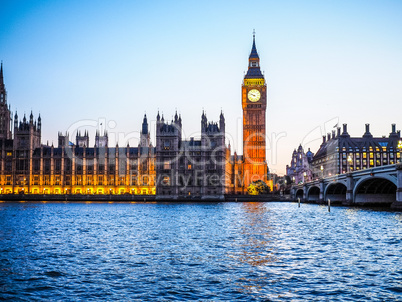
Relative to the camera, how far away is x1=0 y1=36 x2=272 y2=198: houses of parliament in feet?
481

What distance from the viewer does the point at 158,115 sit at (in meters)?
151

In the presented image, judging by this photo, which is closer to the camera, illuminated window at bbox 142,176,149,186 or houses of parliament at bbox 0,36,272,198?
houses of parliament at bbox 0,36,272,198

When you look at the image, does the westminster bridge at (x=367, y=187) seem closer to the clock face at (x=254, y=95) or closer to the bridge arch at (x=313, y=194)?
the bridge arch at (x=313, y=194)

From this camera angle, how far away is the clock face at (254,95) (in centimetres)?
17380

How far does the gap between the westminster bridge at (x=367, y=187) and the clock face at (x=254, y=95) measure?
2234 inches

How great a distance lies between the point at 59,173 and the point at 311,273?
147118 millimetres

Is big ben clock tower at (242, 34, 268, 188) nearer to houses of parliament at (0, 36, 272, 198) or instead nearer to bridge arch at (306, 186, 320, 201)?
houses of parliament at (0, 36, 272, 198)

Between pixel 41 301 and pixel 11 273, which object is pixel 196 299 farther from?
pixel 11 273

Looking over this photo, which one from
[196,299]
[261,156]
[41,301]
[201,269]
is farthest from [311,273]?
[261,156]

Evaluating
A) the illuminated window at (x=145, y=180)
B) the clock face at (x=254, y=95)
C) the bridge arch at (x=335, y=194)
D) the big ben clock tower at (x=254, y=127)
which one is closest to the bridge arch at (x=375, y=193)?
the bridge arch at (x=335, y=194)

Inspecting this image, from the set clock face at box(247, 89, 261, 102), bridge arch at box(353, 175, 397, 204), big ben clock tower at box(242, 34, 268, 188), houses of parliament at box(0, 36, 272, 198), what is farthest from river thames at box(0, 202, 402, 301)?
clock face at box(247, 89, 261, 102)

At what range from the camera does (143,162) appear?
518 ft

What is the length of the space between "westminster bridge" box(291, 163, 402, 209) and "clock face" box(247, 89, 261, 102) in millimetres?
56740

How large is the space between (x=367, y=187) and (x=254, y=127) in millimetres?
83093
